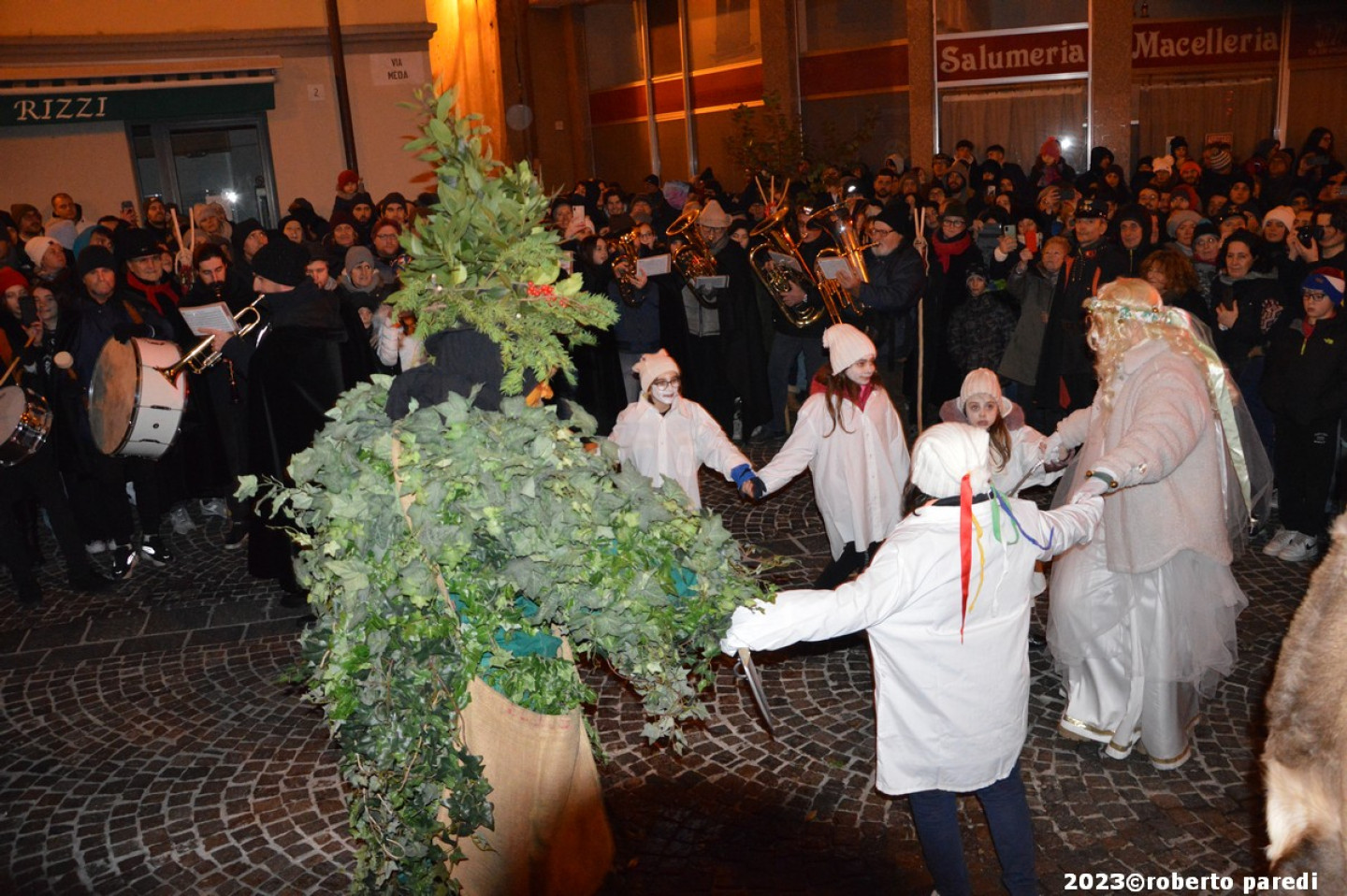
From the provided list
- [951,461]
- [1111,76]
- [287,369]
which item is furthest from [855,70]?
[951,461]

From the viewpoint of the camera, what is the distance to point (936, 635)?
3824 millimetres

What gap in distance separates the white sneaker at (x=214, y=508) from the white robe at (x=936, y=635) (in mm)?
7641

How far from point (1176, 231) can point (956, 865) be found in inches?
318

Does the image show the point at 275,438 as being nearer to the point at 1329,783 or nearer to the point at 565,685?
the point at 565,685

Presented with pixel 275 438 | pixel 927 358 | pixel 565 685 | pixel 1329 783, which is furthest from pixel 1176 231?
pixel 1329 783

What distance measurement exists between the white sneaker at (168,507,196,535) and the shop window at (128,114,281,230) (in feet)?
30.7

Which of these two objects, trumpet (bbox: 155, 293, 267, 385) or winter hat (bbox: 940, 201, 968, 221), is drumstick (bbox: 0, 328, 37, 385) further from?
winter hat (bbox: 940, 201, 968, 221)

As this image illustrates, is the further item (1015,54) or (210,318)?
(1015,54)

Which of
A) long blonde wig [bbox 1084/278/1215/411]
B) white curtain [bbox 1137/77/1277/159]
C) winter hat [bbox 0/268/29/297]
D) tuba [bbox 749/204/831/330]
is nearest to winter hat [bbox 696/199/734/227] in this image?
tuba [bbox 749/204/831/330]

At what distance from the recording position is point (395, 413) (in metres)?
A: 3.83

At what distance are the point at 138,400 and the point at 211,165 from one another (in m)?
11.7

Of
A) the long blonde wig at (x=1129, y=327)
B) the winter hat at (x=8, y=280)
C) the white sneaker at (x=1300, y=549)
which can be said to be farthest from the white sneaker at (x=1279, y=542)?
the winter hat at (x=8, y=280)

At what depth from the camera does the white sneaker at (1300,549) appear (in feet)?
24.5

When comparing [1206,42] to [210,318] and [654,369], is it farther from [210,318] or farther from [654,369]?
[210,318]
